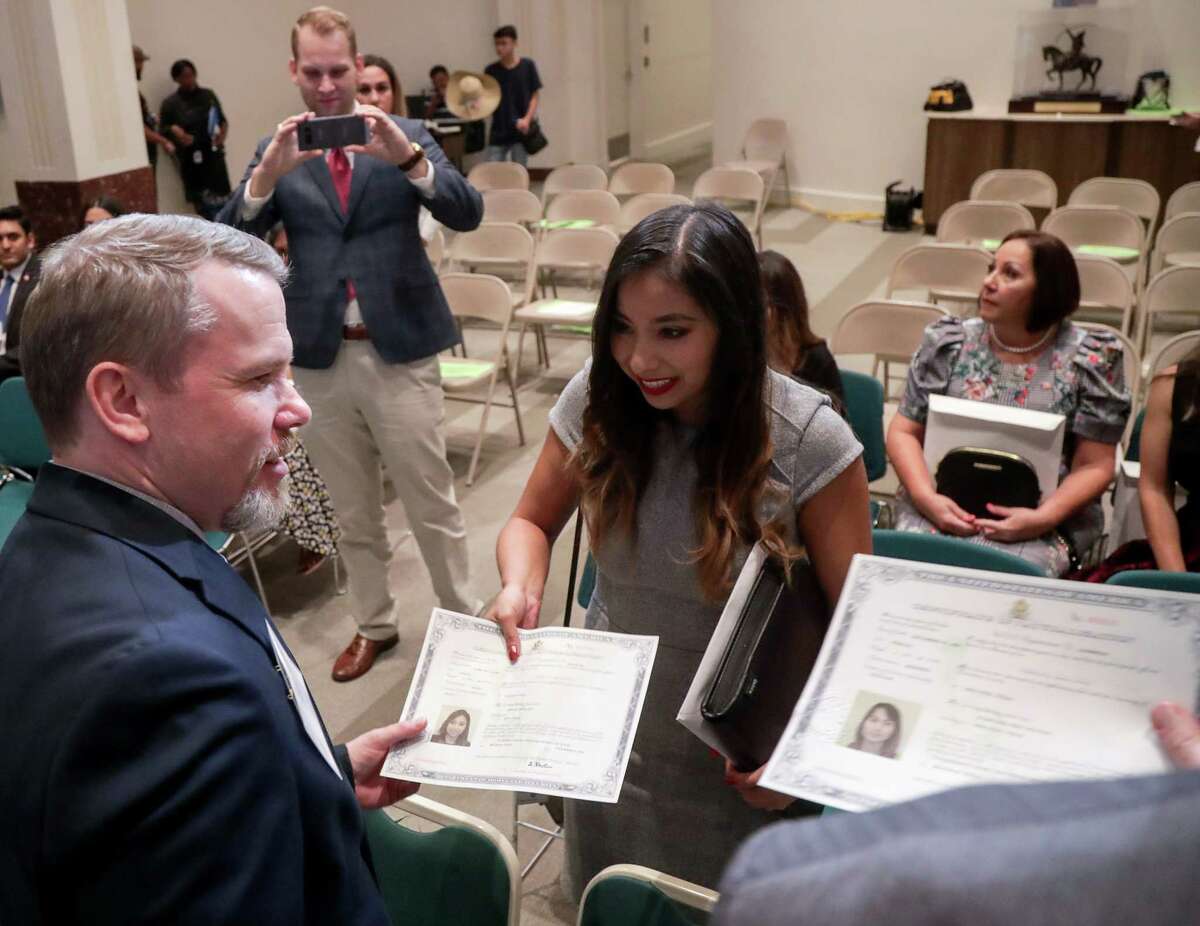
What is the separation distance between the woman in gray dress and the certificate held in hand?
54mm

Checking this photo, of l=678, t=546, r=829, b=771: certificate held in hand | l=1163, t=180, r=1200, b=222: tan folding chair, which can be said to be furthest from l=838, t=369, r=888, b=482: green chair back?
l=1163, t=180, r=1200, b=222: tan folding chair

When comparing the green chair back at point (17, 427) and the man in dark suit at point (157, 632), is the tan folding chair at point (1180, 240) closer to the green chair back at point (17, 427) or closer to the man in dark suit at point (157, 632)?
the green chair back at point (17, 427)

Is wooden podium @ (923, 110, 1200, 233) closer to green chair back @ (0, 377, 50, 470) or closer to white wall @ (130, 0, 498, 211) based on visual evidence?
white wall @ (130, 0, 498, 211)

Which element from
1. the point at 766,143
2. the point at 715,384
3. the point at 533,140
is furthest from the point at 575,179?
the point at 715,384

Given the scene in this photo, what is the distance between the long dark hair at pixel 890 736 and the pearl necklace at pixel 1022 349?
89.3 inches

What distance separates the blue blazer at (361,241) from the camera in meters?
3.13

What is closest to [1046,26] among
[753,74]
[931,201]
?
[931,201]

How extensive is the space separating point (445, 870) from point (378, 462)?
6.60ft

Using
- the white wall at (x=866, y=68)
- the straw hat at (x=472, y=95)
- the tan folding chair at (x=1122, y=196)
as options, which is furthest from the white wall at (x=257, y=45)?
the tan folding chair at (x=1122, y=196)

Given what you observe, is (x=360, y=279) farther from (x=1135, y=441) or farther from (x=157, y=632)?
(x=1135, y=441)

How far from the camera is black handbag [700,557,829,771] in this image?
1.47m

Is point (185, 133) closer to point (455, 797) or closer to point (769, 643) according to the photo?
point (455, 797)

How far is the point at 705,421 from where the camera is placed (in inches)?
68.4

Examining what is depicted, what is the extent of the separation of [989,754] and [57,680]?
3.15 feet
